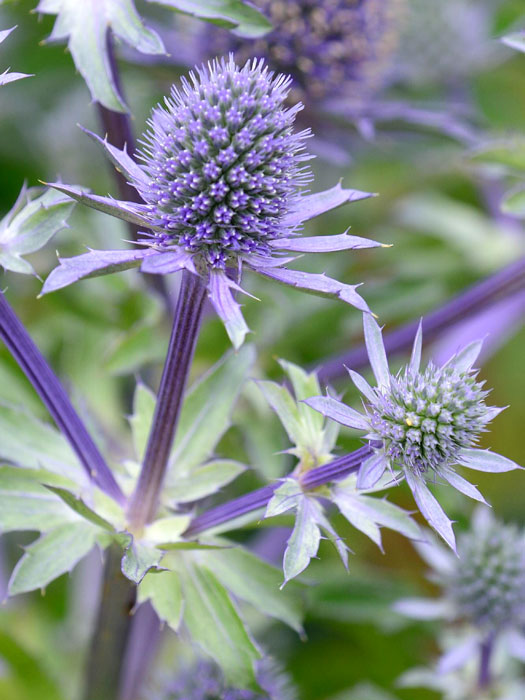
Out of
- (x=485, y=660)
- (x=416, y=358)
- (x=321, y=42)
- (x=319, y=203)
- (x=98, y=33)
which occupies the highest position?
(x=321, y=42)

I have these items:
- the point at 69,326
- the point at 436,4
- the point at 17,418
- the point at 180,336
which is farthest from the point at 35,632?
the point at 436,4

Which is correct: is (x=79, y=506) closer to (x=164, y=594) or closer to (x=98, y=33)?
(x=164, y=594)

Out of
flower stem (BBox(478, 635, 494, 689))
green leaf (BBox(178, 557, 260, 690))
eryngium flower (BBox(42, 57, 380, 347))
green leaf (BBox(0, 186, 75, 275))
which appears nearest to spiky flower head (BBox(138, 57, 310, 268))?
eryngium flower (BBox(42, 57, 380, 347))

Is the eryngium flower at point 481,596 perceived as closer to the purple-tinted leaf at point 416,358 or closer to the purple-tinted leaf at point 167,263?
the purple-tinted leaf at point 416,358

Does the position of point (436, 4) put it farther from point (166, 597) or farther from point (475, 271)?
point (166, 597)

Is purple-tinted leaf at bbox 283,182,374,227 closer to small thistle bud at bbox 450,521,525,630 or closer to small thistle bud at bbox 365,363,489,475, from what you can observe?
small thistle bud at bbox 365,363,489,475

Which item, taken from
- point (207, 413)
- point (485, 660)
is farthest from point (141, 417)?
point (485, 660)
